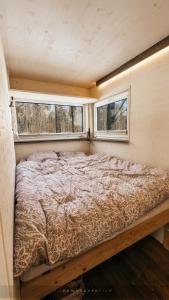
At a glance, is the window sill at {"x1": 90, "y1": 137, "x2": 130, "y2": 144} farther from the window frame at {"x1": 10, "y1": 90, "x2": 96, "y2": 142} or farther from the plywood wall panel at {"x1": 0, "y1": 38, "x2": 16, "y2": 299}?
the plywood wall panel at {"x1": 0, "y1": 38, "x2": 16, "y2": 299}

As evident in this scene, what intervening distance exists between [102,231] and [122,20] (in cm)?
195

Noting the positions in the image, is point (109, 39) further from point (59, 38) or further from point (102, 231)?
point (102, 231)

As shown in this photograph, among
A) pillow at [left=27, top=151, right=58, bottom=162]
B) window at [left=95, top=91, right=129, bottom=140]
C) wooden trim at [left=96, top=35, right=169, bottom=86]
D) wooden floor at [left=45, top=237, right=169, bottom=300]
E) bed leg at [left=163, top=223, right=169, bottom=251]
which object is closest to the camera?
wooden floor at [left=45, top=237, right=169, bottom=300]

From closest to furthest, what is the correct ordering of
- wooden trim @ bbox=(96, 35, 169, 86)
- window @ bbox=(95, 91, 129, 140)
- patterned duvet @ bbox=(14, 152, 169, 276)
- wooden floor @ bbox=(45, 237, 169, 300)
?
patterned duvet @ bbox=(14, 152, 169, 276) → wooden floor @ bbox=(45, 237, 169, 300) → wooden trim @ bbox=(96, 35, 169, 86) → window @ bbox=(95, 91, 129, 140)

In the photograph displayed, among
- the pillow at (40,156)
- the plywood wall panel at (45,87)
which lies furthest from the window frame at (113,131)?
the pillow at (40,156)

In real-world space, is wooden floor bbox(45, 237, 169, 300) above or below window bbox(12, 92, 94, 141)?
below

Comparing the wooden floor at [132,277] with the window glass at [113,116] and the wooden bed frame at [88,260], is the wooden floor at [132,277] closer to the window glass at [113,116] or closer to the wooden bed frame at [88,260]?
the wooden bed frame at [88,260]

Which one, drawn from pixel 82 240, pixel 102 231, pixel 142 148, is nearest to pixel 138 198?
pixel 102 231

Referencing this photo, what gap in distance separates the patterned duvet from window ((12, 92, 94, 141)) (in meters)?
1.51

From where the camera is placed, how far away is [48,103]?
3141mm

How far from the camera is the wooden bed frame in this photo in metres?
0.79

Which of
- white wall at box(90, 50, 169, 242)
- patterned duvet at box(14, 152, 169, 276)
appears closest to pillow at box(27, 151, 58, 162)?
patterned duvet at box(14, 152, 169, 276)

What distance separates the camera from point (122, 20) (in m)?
1.40

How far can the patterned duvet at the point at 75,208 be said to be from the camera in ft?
2.53
